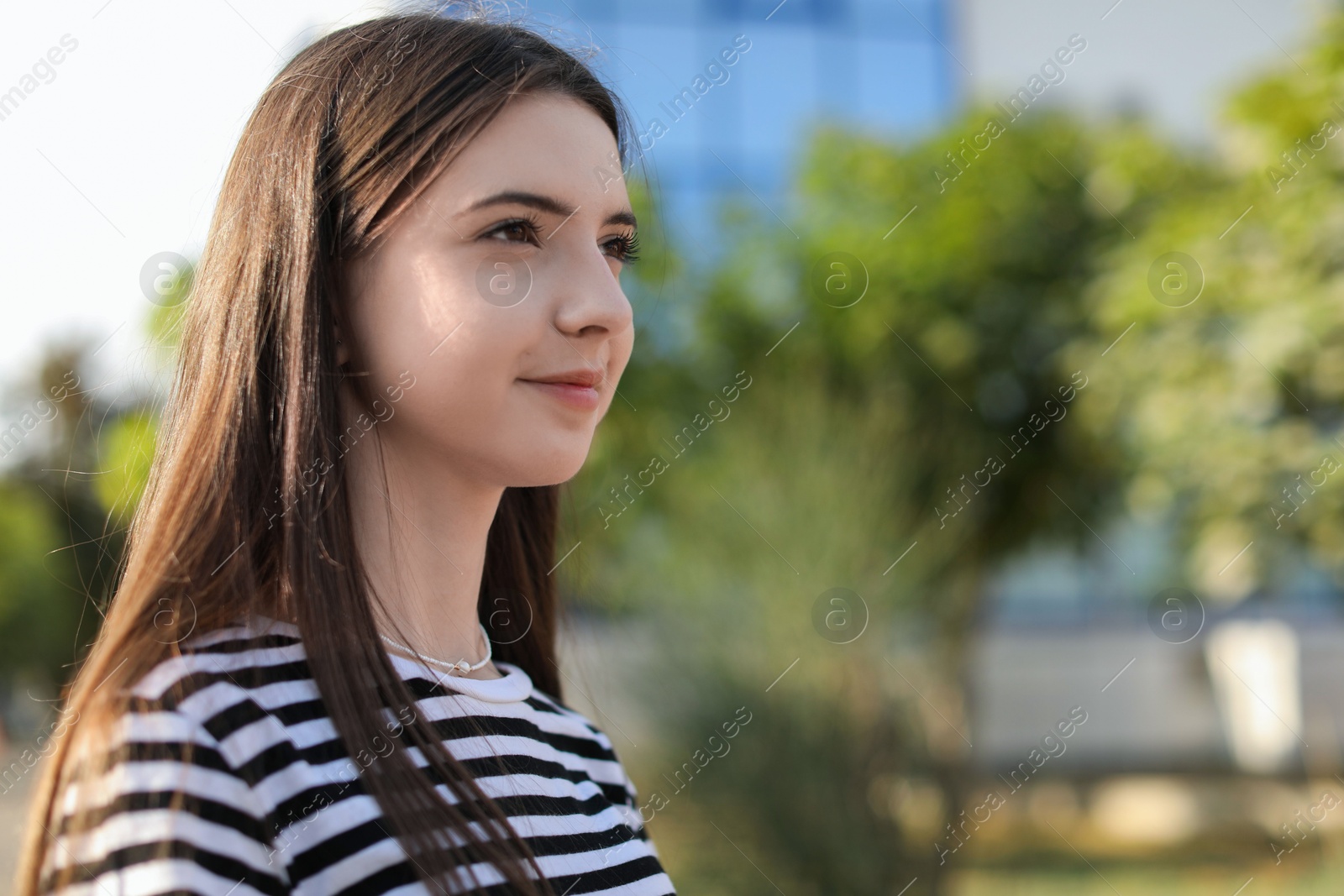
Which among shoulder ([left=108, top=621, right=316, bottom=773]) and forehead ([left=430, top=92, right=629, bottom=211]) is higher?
forehead ([left=430, top=92, right=629, bottom=211])

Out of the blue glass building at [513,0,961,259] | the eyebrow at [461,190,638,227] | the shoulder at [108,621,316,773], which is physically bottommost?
the shoulder at [108,621,316,773]

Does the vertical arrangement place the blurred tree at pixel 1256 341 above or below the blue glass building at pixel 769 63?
below

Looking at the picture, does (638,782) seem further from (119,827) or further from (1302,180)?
(119,827)

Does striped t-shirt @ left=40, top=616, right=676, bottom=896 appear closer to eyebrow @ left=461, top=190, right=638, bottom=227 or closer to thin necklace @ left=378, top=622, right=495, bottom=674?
thin necklace @ left=378, top=622, right=495, bottom=674

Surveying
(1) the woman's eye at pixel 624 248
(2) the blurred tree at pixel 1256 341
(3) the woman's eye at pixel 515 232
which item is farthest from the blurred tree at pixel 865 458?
(3) the woman's eye at pixel 515 232

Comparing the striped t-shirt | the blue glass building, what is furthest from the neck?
the blue glass building

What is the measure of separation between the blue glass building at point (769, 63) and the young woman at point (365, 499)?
36.4ft

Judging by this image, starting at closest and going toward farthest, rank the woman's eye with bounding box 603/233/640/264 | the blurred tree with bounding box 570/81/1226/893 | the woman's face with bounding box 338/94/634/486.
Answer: the woman's face with bounding box 338/94/634/486
the woman's eye with bounding box 603/233/640/264
the blurred tree with bounding box 570/81/1226/893

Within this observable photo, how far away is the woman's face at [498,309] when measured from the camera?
1116mm

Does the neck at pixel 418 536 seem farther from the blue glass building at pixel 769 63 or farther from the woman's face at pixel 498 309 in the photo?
the blue glass building at pixel 769 63

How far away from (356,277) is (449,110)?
0.62 ft

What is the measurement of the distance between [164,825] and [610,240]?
0.75m

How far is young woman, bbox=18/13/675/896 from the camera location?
90cm

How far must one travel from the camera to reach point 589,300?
1183mm
